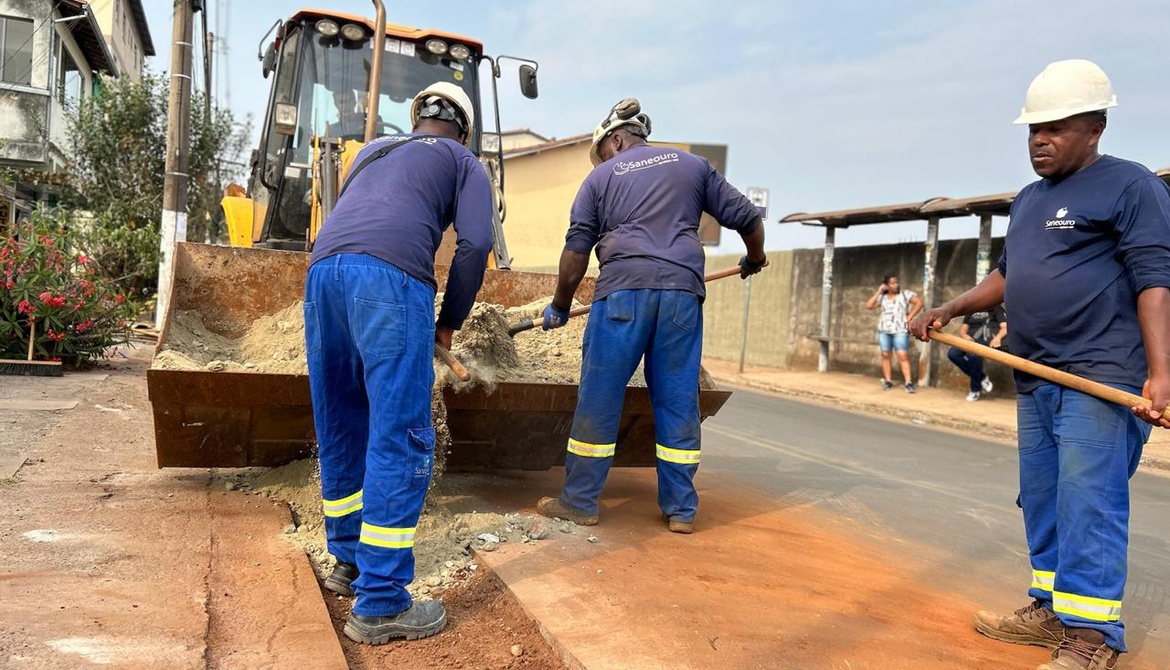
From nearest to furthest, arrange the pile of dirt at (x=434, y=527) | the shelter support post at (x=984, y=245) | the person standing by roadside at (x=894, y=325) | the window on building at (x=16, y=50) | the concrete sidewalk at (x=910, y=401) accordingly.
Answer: the pile of dirt at (x=434, y=527) < the concrete sidewalk at (x=910, y=401) < the shelter support post at (x=984, y=245) < the person standing by roadside at (x=894, y=325) < the window on building at (x=16, y=50)

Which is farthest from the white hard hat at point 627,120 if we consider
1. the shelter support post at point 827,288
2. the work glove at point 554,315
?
the shelter support post at point 827,288

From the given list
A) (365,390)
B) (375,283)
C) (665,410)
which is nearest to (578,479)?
(665,410)

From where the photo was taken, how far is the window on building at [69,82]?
62.1ft

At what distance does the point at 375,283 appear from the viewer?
2.88 meters

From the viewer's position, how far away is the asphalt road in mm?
3924

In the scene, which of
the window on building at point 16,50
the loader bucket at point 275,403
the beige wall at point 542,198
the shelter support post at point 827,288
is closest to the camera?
the loader bucket at point 275,403

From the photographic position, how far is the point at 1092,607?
2.76 metres

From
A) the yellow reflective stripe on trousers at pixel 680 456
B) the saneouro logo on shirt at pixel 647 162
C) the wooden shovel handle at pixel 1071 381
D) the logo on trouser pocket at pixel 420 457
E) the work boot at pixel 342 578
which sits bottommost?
the work boot at pixel 342 578

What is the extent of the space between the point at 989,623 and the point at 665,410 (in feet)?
5.23

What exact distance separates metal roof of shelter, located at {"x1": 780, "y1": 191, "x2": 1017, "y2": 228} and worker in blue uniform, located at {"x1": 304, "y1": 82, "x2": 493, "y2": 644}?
9237 mm

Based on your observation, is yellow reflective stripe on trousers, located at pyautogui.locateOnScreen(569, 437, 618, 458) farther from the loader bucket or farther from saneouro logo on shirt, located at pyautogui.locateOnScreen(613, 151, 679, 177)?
saneouro logo on shirt, located at pyautogui.locateOnScreen(613, 151, 679, 177)

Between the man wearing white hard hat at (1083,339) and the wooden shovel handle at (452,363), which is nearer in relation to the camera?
the man wearing white hard hat at (1083,339)

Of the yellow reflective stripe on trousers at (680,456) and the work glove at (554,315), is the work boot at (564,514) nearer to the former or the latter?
the yellow reflective stripe on trousers at (680,456)

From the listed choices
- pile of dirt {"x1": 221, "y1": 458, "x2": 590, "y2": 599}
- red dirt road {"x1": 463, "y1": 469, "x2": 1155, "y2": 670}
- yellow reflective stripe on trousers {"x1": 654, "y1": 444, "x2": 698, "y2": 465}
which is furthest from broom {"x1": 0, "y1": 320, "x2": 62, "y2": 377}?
yellow reflective stripe on trousers {"x1": 654, "y1": 444, "x2": 698, "y2": 465}
